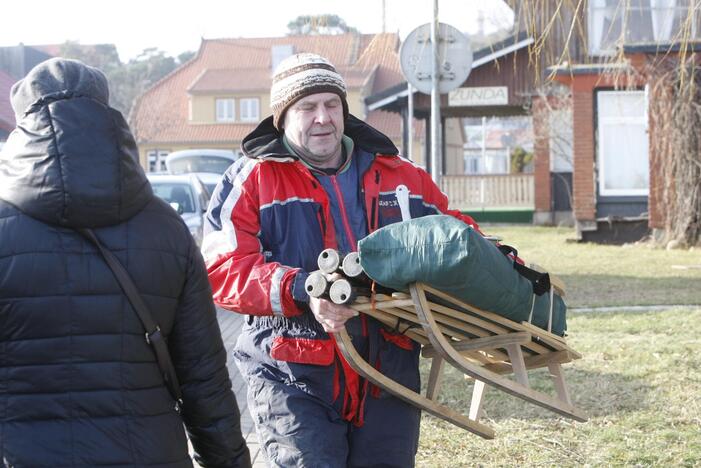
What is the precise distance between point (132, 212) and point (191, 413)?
608 mm

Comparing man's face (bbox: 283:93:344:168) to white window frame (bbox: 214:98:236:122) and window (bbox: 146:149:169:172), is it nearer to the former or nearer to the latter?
window (bbox: 146:149:169:172)

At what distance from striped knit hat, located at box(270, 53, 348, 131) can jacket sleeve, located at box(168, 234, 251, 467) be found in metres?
1.10

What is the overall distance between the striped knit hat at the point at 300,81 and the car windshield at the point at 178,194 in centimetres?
1184

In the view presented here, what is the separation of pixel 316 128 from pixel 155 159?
57.0 metres

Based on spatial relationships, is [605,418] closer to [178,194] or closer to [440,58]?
[440,58]

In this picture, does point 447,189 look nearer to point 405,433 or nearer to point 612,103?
point 612,103

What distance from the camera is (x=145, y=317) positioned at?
2791 millimetres

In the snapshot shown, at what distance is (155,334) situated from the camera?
2.81 meters

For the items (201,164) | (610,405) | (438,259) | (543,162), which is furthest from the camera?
(543,162)

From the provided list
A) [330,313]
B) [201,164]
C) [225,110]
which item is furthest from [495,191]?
[225,110]

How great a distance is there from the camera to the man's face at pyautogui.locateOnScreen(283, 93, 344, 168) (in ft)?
12.8

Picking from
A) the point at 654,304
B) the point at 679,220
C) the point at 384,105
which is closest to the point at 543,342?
the point at 654,304

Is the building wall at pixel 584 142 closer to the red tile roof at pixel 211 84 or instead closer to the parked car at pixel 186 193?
the parked car at pixel 186 193

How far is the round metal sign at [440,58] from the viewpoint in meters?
8.05
